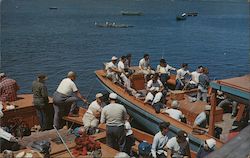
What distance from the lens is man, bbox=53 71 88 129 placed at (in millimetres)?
10805

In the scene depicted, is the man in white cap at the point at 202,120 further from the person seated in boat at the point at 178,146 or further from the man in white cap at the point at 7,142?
the man in white cap at the point at 7,142

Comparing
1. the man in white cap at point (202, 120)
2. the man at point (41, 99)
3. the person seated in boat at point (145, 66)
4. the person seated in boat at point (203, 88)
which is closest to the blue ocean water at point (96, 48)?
the person seated in boat at point (145, 66)

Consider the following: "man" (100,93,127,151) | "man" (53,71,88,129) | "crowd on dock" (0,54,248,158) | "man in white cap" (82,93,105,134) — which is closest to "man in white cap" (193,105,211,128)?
"crowd on dock" (0,54,248,158)

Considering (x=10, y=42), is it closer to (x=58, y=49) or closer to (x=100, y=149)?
(x=58, y=49)

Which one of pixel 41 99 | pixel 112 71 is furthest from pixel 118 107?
pixel 112 71

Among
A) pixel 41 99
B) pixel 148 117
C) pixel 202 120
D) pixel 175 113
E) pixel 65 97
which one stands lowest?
pixel 148 117

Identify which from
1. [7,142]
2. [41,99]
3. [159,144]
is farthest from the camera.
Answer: [41,99]

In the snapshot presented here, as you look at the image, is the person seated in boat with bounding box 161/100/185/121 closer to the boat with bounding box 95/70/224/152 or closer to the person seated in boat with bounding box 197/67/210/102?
the boat with bounding box 95/70/224/152

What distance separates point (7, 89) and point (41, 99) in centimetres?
125

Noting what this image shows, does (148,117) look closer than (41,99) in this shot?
No

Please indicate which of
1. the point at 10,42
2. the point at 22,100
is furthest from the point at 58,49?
the point at 22,100

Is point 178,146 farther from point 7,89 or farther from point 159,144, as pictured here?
point 7,89

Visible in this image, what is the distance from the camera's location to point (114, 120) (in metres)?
8.92

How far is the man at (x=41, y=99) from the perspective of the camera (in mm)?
10945
